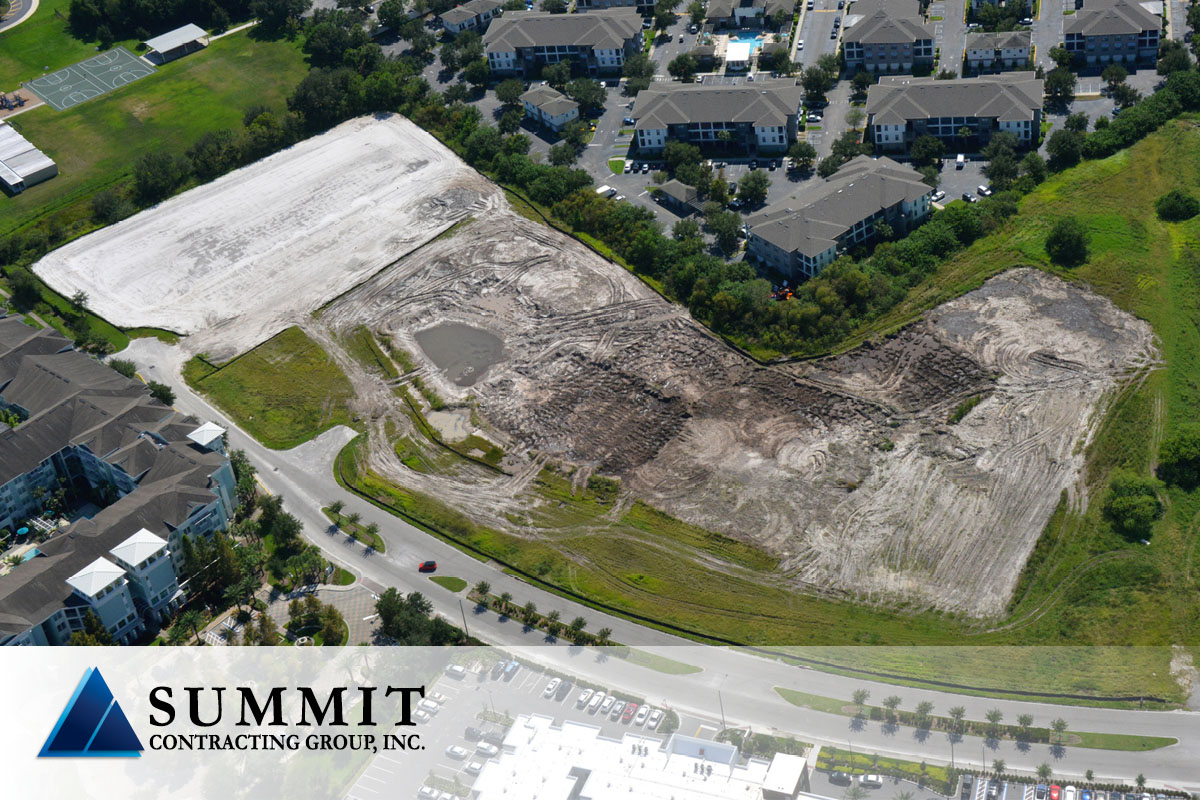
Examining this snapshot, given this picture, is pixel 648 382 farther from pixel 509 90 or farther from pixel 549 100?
pixel 509 90

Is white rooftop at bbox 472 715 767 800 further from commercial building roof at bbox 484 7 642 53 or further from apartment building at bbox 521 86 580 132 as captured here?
commercial building roof at bbox 484 7 642 53

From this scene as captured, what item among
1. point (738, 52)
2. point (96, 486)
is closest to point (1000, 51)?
point (738, 52)

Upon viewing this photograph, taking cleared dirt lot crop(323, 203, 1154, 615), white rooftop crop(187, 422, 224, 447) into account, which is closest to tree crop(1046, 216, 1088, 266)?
cleared dirt lot crop(323, 203, 1154, 615)

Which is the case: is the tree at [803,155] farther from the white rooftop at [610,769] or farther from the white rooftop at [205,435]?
the white rooftop at [610,769]

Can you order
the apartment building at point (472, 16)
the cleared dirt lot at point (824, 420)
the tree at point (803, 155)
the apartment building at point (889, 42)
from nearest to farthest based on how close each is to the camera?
the cleared dirt lot at point (824, 420)
the tree at point (803, 155)
the apartment building at point (889, 42)
the apartment building at point (472, 16)

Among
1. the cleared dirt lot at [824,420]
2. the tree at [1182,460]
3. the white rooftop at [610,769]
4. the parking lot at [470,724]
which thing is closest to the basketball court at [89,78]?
the cleared dirt lot at [824,420]

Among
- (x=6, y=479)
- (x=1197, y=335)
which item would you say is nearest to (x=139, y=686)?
(x=6, y=479)
